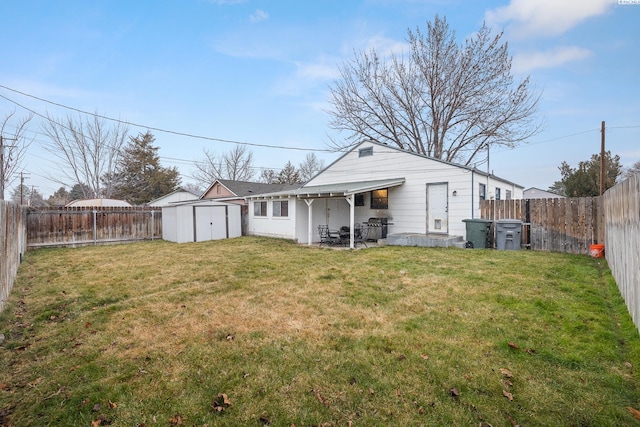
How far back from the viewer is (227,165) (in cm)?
3866

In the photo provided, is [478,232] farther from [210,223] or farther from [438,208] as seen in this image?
[210,223]

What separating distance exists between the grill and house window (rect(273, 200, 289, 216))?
390 centimetres

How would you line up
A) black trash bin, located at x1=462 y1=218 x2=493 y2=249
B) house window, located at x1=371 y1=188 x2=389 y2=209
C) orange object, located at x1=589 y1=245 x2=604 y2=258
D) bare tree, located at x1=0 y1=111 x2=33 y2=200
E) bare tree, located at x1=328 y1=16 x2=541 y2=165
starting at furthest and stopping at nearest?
bare tree, located at x1=328 y1=16 x2=541 y2=165, bare tree, located at x1=0 y1=111 x2=33 y2=200, house window, located at x1=371 y1=188 x2=389 y2=209, black trash bin, located at x1=462 y1=218 x2=493 y2=249, orange object, located at x1=589 y1=245 x2=604 y2=258

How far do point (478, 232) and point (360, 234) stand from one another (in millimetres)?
4838

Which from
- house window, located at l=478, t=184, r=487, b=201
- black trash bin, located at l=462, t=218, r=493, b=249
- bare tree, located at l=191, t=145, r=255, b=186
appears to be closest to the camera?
black trash bin, located at l=462, t=218, r=493, b=249

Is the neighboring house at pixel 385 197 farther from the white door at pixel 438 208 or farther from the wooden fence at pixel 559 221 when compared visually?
→ the wooden fence at pixel 559 221

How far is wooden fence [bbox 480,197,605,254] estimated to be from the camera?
900 centimetres

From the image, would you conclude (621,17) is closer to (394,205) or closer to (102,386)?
(394,205)

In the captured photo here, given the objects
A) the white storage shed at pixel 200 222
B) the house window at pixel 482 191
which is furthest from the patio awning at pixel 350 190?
the white storage shed at pixel 200 222

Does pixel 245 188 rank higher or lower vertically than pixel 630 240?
higher

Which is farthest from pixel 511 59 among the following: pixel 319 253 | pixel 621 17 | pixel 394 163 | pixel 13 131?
pixel 13 131

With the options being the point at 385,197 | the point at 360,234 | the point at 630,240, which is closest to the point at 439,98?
the point at 385,197

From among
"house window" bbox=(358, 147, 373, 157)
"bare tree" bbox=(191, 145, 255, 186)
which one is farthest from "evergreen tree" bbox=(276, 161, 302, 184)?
"house window" bbox=(358, 147, 373, 157)

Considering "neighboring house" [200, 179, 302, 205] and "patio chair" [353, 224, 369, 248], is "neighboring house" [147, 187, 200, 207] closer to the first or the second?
"neighboring house" [200, 179, 302, 205]
